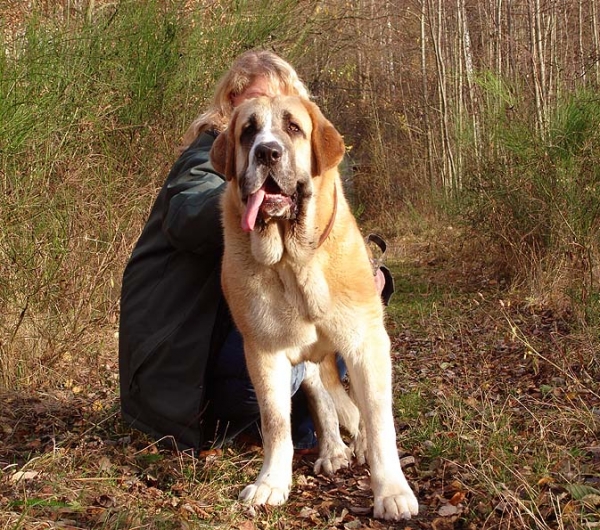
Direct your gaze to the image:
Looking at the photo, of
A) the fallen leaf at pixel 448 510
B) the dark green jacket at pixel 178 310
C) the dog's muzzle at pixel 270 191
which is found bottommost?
the fallen leaf at pixel 448 510

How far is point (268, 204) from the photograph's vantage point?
285cm

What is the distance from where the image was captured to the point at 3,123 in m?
4.49

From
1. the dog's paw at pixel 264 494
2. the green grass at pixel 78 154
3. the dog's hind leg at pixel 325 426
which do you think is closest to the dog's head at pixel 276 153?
the dog's hind leg at pixel 325 426

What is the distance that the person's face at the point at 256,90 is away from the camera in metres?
3.63

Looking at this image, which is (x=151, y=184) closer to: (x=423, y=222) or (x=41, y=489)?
(x=41, y=489)

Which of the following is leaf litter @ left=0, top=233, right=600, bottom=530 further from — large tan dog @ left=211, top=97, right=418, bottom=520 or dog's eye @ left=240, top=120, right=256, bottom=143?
dog's eye @ left=240, top=120, right=256, bottom=143

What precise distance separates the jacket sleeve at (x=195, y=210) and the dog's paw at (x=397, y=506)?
1369 mm

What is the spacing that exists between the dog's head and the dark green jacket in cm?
43

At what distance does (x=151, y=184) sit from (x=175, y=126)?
85 centimetres

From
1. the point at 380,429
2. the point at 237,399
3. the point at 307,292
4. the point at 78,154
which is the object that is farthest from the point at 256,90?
the point at 78,154

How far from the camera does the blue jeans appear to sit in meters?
3.51

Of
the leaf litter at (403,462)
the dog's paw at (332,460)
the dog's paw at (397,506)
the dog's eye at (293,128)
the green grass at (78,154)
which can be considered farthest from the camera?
the green grass at (78,154)

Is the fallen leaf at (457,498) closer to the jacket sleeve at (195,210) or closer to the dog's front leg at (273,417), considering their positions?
the dog's front leg at (273,417)

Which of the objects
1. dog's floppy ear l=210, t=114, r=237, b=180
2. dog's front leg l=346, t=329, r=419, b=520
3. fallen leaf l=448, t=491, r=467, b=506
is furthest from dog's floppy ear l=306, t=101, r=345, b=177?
fallen leaf l=448, t=491, r=467, b=506
